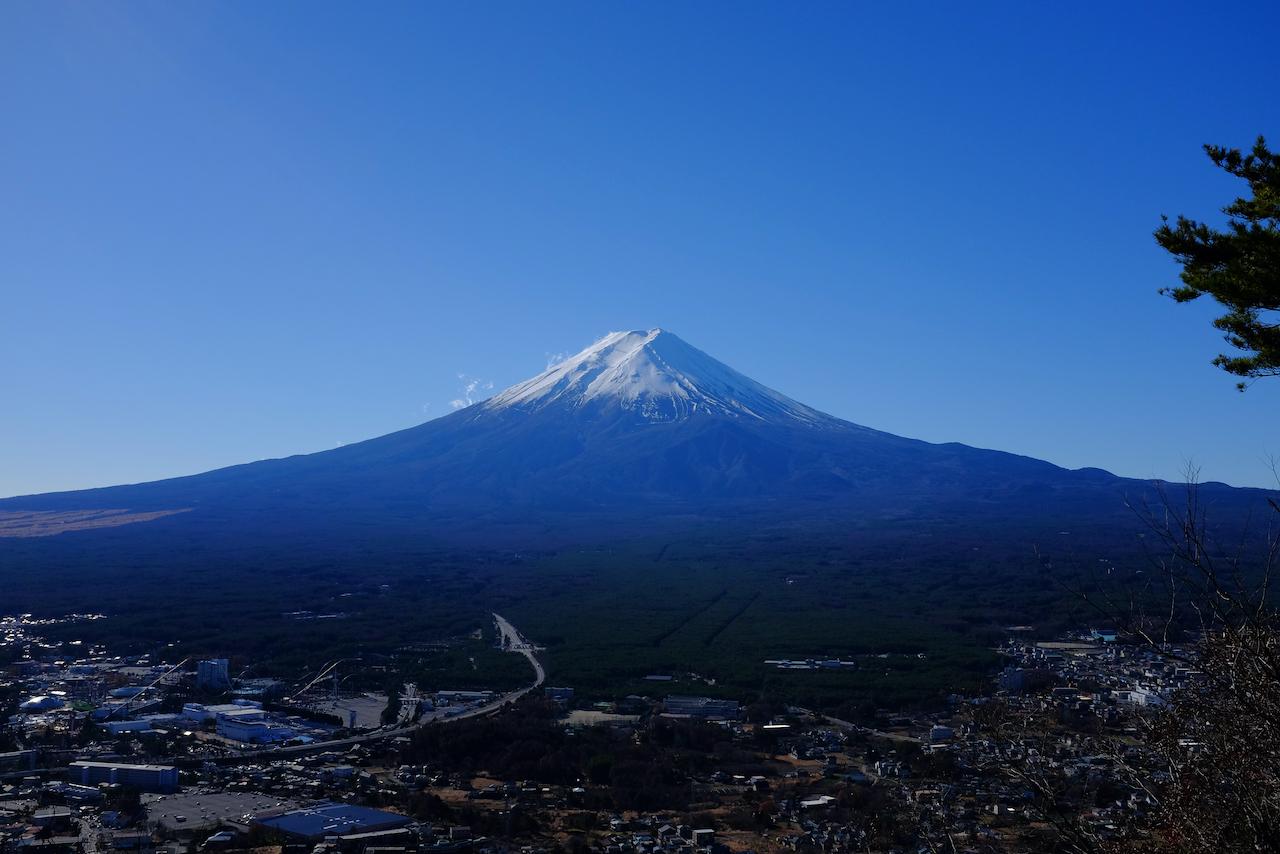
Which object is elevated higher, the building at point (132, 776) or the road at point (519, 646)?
the building at point (132, 776)

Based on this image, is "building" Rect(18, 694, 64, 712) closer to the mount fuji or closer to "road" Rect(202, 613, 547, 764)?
"road" Rect(202, 613, 547, 764)

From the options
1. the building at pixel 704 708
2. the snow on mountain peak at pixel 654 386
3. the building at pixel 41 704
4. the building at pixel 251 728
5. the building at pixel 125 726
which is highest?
the snow on mountain peak at pixel 654 386

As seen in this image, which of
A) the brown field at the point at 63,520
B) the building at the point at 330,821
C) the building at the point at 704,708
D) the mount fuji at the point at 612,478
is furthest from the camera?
the mount fuji at the point at 612,478

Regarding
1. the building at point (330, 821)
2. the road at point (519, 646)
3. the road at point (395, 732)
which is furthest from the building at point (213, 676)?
the building at point (330, 821)

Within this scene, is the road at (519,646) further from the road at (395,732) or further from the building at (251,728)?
the building at (251,728)

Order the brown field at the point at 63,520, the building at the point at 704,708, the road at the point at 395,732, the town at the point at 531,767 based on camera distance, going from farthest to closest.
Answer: the brown field at the point at 63,520 → the building at the point at 704,708 → the road at the point at 395,732 → the town at the point at 531,767

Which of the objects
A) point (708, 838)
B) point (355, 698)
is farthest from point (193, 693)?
point (708, 838)

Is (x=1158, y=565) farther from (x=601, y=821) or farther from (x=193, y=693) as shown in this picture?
(x=193, y=693)
